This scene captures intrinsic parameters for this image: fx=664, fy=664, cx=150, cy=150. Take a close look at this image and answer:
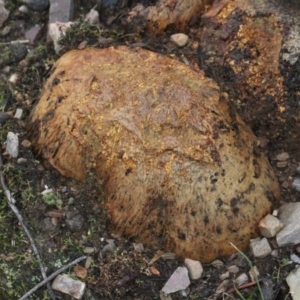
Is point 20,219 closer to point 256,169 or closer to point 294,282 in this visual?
point 256,169

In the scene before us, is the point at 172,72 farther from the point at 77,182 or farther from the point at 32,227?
the point at 32,227

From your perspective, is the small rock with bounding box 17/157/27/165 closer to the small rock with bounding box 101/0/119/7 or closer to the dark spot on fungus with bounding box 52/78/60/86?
the dark spot on fungus with bounding box 52/78/60/86

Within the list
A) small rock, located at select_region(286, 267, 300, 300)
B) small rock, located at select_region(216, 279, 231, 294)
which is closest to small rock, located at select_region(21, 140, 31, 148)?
small rock, located at select_region(216, 279, 231, 294)

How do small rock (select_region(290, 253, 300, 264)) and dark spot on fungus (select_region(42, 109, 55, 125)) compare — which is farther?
dark spot on fungus (select_region(42, 109, 55, 125))

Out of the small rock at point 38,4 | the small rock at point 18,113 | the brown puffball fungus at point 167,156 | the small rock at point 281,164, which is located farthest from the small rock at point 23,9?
the small rock at point 281,164

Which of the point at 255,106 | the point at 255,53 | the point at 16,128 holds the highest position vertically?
the point at 255,53

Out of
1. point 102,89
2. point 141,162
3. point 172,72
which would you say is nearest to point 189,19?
point 172,72
